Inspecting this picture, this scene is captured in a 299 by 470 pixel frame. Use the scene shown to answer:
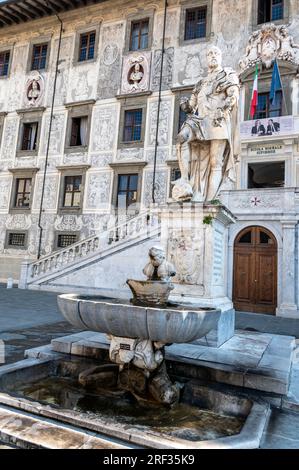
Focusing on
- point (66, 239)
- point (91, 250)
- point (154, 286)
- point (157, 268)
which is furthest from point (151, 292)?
point (66, 239)

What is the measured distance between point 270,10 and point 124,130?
28.8 feet

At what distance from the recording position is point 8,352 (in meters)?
4.32

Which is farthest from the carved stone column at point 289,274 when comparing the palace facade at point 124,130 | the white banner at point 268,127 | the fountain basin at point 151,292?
the fountain basin at point 151,292

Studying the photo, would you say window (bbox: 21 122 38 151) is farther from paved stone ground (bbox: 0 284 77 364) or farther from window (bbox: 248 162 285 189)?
paved stone ground (bbox: 0 284 77 364)

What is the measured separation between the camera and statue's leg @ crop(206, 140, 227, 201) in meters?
5.75

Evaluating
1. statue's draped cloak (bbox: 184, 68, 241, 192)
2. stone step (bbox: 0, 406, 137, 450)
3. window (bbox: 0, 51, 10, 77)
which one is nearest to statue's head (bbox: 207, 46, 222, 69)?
statue's draped cloak (bbox: 184, 68, 241, 192)

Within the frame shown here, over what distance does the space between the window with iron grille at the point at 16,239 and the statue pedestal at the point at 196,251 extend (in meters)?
15.5

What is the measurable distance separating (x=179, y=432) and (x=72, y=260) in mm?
12558

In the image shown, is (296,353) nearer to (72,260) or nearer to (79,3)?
(72,260)

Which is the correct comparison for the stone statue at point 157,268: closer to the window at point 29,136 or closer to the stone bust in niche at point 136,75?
the stone bust in niche at point 136,75

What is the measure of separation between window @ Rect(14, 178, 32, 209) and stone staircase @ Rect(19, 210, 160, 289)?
5.70 metres

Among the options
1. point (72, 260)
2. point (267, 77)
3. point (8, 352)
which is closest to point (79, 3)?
point (267, 77)

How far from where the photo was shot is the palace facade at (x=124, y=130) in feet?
44.8

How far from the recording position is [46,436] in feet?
7.38
